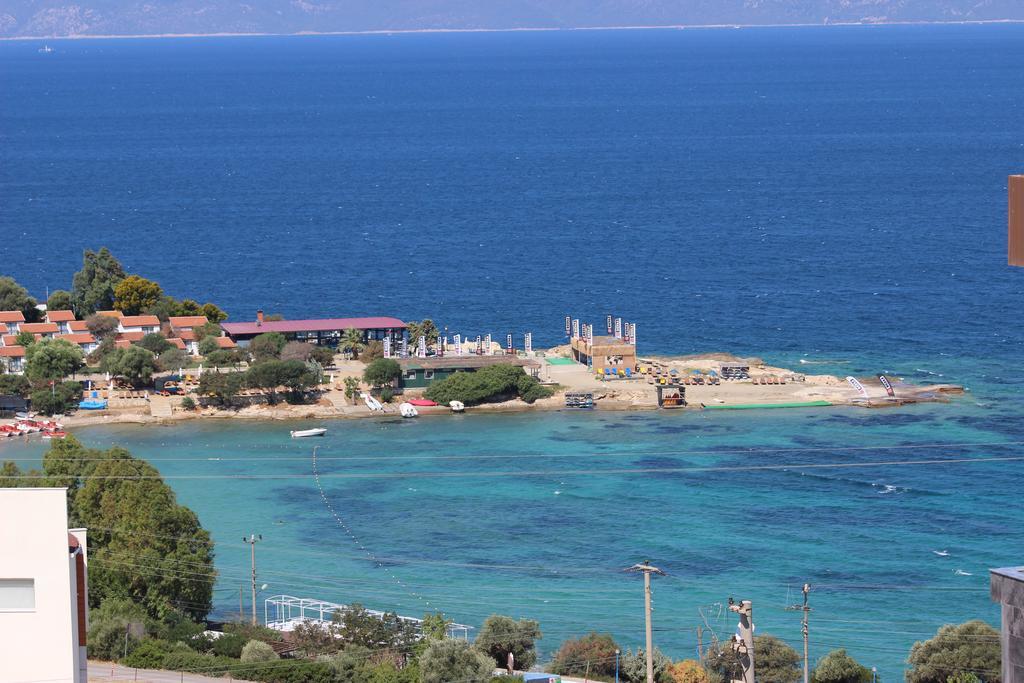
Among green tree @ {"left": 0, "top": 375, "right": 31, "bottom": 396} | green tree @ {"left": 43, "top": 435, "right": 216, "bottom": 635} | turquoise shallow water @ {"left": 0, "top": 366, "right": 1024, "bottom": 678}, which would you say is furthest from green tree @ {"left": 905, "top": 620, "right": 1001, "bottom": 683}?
green tree @ {"left": 0, "top": 375, "right": 31, "bottom": 396}

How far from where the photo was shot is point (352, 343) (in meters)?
75.6

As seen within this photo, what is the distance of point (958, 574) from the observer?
46625 mm

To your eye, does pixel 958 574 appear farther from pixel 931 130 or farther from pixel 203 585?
pixel 931 130

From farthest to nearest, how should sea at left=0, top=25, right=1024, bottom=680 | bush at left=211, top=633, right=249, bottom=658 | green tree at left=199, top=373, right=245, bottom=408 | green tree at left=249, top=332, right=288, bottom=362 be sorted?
green tree at left=249, top=332, right=288, bottom=362 → green tree at left=199, top=373, right=245, bottom=408 → sea at left=0, top=25, right=1024, bottom=680 → bush at left=211, top=633, right=249, bottom=658

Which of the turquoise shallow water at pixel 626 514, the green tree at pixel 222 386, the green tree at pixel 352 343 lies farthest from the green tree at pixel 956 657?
the green tree at pixel 352 343

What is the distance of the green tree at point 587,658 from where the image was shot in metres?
36.7

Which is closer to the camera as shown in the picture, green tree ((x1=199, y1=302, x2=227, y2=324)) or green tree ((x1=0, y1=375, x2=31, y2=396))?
green tree ((x1=0, y1=375, x2=31, y2=396))

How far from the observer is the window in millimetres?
14914

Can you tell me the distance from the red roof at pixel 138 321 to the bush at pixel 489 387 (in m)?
14.2

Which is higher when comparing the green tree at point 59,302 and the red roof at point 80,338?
the green tree at point 59,302

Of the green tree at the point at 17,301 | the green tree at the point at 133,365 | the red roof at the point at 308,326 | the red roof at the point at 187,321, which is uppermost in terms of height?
the green tree at the point at 17,301

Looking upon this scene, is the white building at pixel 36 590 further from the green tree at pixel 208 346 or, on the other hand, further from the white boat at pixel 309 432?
the green tree at pixel 208 346

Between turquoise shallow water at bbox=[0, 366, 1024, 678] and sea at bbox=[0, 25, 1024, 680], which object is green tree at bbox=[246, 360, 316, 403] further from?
turquoise shallow water at bbox=[0, 366, 1024, 678]

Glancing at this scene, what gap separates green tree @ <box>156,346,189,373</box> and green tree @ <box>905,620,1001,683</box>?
135 feet
